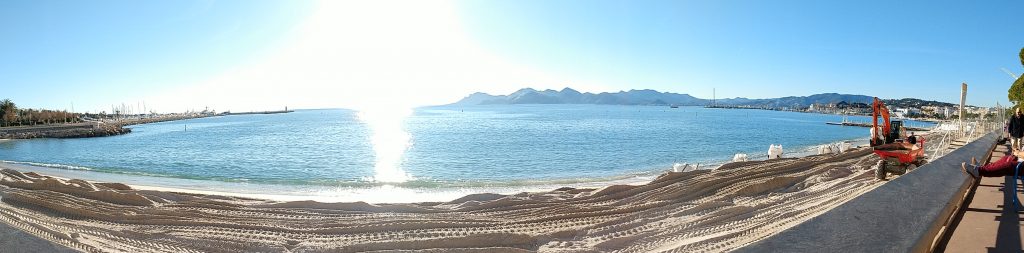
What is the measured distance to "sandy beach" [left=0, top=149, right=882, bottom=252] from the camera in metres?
7.55

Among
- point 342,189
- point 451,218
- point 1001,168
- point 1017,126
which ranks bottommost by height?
point 342,189

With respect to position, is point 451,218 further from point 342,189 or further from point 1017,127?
point 1017,127

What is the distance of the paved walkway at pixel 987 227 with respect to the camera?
13.1 ft

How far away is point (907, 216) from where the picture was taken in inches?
102

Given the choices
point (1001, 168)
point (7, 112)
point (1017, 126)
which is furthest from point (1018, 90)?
point (7, 112)

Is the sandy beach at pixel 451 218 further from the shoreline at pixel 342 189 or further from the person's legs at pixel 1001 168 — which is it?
the shoreline at pixel 342 189

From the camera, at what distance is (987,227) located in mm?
4555

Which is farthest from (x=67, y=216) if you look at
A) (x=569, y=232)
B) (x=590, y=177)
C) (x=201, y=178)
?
(x=590, y=177)

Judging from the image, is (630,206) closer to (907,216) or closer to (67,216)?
(907,216)

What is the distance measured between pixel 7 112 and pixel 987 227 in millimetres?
95207

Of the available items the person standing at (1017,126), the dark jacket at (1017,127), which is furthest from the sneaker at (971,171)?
the dark jacket at (1017,127)

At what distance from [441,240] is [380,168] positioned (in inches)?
695

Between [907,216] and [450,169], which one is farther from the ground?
[907,216]

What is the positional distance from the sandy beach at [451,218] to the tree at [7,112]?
2984 inches
